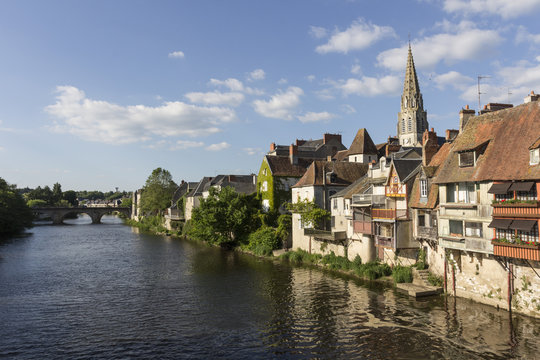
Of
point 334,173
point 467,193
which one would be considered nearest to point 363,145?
point 334,173

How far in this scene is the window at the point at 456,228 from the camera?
1169 inches

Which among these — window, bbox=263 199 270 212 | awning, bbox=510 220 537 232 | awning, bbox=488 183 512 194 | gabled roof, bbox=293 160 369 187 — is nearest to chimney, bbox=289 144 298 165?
window, bbox=263 199 270 212

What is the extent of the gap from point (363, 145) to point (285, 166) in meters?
14.1

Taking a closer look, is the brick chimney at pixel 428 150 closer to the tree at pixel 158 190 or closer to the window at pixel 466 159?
the window at pixel 466 159

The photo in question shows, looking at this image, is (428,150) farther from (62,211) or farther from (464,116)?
(62,211)

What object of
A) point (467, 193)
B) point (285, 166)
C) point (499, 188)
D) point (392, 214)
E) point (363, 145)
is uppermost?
point (363, 145)

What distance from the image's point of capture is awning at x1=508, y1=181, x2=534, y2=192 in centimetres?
2414

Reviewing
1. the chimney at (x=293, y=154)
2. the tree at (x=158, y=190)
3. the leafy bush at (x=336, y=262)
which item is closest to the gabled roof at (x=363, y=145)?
the chimney at (x=293, y=154)

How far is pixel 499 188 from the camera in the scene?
25.8m

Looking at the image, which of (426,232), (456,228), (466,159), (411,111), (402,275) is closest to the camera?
(456,228)

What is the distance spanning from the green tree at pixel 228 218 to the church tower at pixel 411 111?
79.5 meters

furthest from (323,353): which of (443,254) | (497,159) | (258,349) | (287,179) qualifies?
(287,179)

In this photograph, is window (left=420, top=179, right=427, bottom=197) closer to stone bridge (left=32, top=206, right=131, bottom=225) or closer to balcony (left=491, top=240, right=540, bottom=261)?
balcony (left=491, top=240, right=540, bottom=261)

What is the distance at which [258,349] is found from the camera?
908 inches
